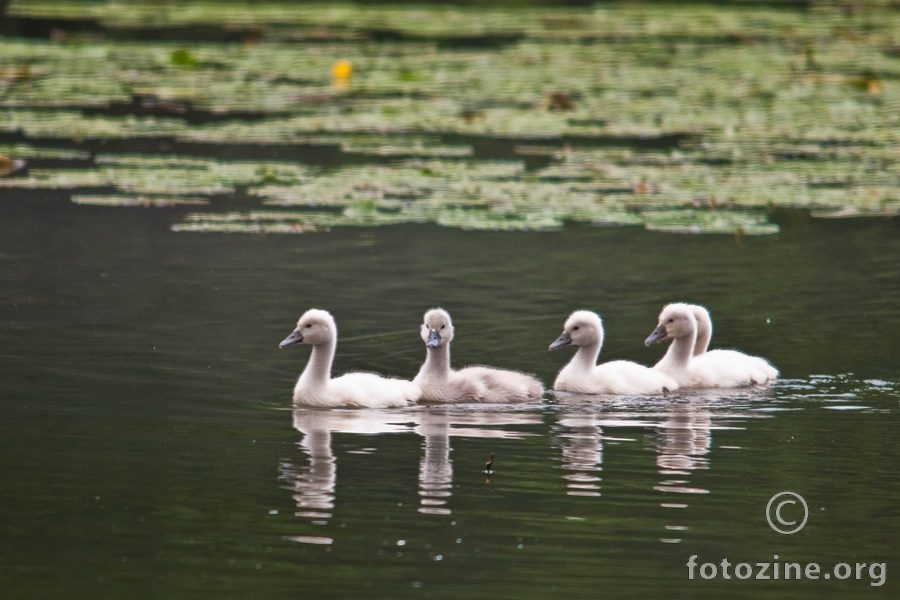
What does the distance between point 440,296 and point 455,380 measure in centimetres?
267

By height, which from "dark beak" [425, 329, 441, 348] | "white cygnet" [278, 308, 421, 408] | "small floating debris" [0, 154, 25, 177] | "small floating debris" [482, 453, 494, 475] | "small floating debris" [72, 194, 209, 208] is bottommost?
"small floating debris" [482, 453, 494, 475]

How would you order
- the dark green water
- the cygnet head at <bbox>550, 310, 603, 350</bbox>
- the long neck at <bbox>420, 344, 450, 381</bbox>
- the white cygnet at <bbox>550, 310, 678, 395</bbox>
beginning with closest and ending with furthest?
the dark green water → the long neck at <bbox>420, 344, 450, 381</bbox> → the white cygnet at <bbox>550, 310, 678, 395</bbox> → the cygnet head at <bbox>550, 310, 603, 350</bbox>

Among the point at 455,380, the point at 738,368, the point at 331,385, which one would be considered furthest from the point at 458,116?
the point at 331,385

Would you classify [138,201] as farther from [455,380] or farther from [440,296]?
[455,380]

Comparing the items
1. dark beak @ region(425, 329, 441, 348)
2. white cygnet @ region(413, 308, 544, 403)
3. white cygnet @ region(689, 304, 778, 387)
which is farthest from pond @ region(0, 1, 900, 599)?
dark beak @ region(425, 329, 441, 348)

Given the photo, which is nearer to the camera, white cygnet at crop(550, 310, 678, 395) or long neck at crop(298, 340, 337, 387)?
long neck at crop(298, 340, 337, 387)

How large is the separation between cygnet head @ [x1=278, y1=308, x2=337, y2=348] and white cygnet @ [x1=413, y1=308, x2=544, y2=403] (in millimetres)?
539

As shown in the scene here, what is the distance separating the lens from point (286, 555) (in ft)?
22.8

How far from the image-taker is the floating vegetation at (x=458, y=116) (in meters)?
16.2

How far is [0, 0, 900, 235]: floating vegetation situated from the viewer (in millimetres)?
16172

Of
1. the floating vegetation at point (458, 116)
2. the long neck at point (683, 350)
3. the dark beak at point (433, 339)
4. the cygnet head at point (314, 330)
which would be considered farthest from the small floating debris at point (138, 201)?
→ the long neck at point (683, 350)

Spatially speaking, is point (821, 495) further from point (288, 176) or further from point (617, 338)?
point (288, 176)

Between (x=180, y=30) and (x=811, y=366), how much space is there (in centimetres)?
1830

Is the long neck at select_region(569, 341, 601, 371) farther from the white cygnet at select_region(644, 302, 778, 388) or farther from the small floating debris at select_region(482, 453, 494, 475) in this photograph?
the small floating debris at select_region(482, 453, 494, 475)
